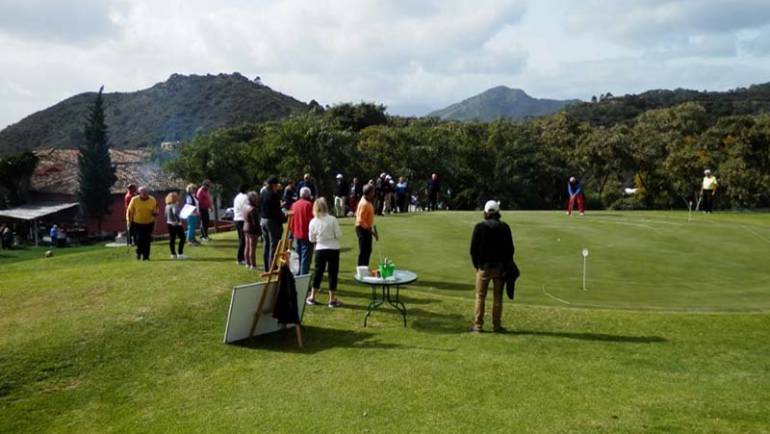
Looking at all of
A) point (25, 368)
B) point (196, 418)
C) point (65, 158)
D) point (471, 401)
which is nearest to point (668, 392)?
point (471, 401)

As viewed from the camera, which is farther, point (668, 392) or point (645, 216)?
point (645, 216)

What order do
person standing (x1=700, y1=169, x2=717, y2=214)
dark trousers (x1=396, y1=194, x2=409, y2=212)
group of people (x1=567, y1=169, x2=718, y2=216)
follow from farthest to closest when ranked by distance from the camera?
dark trousers (x1=396, y1=194, x2=409, y2=212) < person standing (x1=700, y1=169, x2=717, y2=214) < group of people (x1=567, y1=169, x2=718, y2=216)

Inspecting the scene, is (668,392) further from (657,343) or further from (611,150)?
(611,150)

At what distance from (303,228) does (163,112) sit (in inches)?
5116

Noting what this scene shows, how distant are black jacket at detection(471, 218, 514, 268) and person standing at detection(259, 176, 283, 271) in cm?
509

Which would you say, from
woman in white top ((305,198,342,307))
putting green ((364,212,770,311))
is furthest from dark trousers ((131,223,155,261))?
woman in white top ((305,198,342,307))

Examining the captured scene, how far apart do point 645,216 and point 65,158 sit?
205ft

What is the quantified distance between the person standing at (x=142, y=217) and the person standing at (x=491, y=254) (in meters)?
10.1

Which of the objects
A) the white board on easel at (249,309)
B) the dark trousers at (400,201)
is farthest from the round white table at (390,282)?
the dark trousers at (400,201)

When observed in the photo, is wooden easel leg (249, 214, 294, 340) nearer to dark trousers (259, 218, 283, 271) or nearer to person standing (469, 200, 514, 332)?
person standing (469, 200, 514, 332)

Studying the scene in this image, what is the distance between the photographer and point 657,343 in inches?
416

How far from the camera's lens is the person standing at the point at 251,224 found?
603 inches

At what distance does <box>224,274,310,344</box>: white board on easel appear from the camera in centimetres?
1042

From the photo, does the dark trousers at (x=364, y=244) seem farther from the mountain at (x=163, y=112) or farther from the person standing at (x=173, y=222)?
the mountain at (x=163, y=112)
